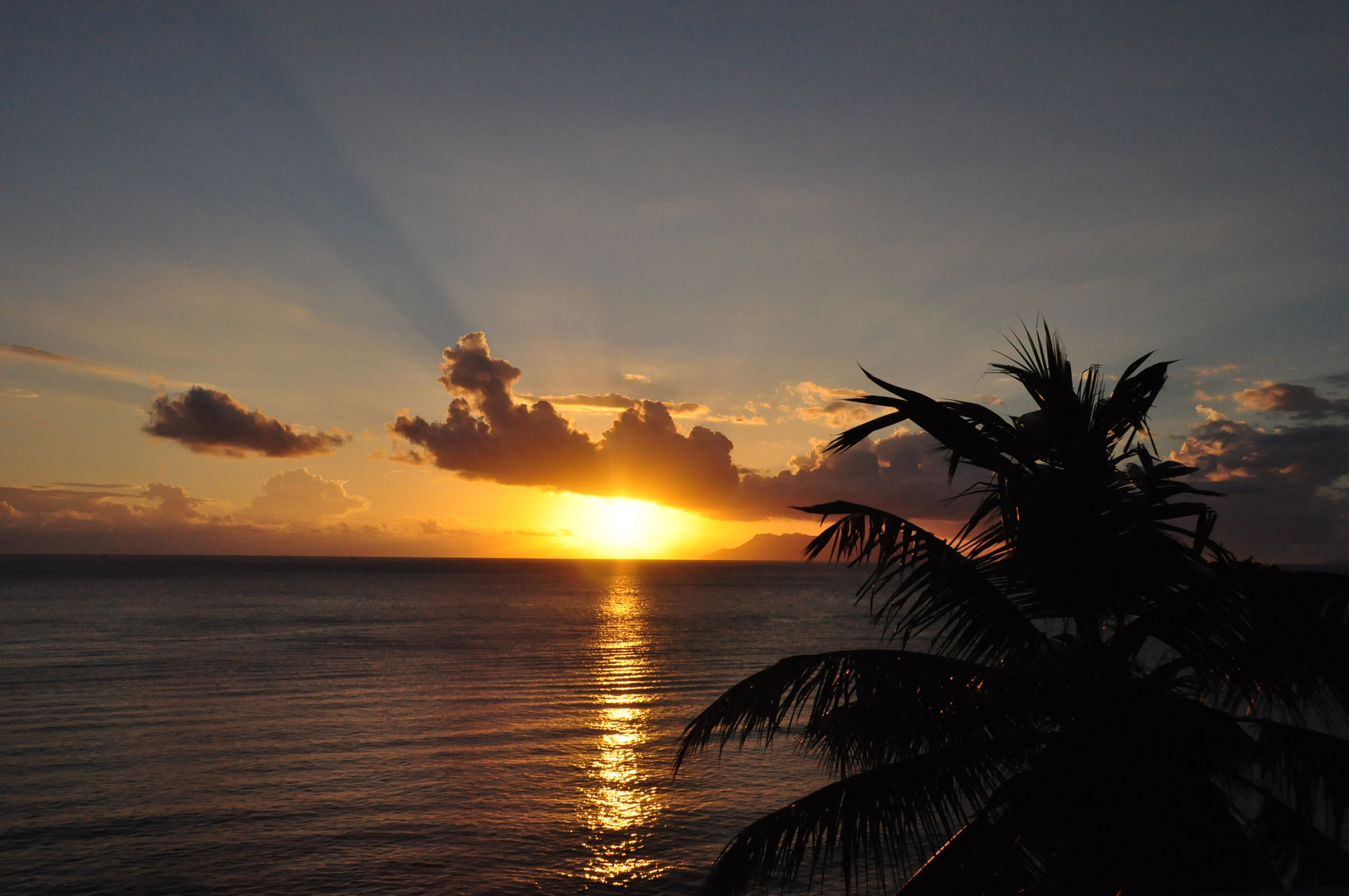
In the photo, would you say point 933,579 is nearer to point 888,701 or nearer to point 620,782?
point 888,701

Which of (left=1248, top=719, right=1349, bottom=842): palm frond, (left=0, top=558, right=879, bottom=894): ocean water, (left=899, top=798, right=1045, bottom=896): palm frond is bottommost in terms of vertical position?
(left=0, top=558, right=879, bottom=894): ocean water

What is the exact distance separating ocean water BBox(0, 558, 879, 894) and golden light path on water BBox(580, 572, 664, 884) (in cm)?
10

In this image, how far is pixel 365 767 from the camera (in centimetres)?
2686

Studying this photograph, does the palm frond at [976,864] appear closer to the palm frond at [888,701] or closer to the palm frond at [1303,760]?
the palm frond at [888,701]

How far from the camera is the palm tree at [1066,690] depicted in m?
5.70

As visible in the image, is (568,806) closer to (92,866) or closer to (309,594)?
(92,866)

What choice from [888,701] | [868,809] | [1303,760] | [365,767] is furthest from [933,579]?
[365,767]

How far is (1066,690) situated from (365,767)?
85.4 feet

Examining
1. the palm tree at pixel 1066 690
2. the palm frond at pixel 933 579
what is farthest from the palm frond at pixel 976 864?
the palm frond at pixel 933 579

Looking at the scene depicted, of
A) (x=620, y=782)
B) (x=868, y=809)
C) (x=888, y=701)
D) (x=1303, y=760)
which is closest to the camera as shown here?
(x=1303, y=760)

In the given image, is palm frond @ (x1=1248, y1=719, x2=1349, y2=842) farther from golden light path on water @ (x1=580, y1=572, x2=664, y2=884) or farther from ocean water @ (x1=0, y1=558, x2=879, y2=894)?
golden light path on water @ (x1=580, y1=572, x2=664, y2=884)

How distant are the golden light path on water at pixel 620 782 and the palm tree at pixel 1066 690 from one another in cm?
1401

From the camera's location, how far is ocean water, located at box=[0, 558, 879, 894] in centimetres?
1888

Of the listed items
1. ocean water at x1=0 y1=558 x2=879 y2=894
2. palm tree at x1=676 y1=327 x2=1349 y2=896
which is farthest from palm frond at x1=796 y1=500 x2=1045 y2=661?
ocean water at x1=0 y1=558 x2=879 y2=894
